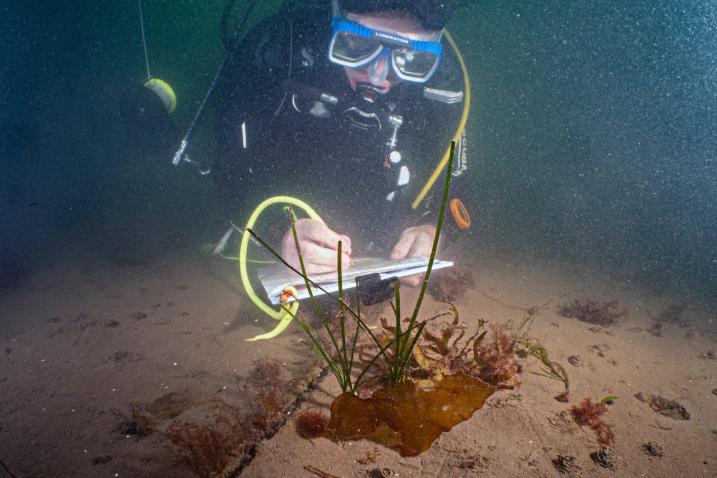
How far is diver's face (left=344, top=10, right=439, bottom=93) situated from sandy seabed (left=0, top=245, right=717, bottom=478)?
296cm

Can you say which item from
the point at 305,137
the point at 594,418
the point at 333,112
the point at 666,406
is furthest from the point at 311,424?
the point at 333,112

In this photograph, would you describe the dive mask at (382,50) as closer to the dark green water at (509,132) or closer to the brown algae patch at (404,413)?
the dark green water at (509,132)

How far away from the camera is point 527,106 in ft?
138

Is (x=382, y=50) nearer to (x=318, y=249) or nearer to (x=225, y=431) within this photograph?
(x=318, y=249)

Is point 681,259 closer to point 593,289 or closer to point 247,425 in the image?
point 593,289

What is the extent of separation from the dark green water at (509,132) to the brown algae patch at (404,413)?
20.6 feet

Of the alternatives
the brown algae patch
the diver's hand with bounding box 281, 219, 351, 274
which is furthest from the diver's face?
the brown algae patch

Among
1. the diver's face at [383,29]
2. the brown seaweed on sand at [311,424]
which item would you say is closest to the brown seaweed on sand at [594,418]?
the brown seaweed on sand at [311,424]

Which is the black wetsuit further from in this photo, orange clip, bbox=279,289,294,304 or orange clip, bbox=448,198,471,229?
orange clip, bbox=279,289,294,304

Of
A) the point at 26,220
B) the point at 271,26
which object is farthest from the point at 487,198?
the point at 26,220

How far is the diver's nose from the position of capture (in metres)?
4.15

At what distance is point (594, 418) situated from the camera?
190 cm

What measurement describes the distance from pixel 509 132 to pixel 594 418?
41.1 metres

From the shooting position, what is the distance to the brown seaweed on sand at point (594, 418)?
1781 millimetres
